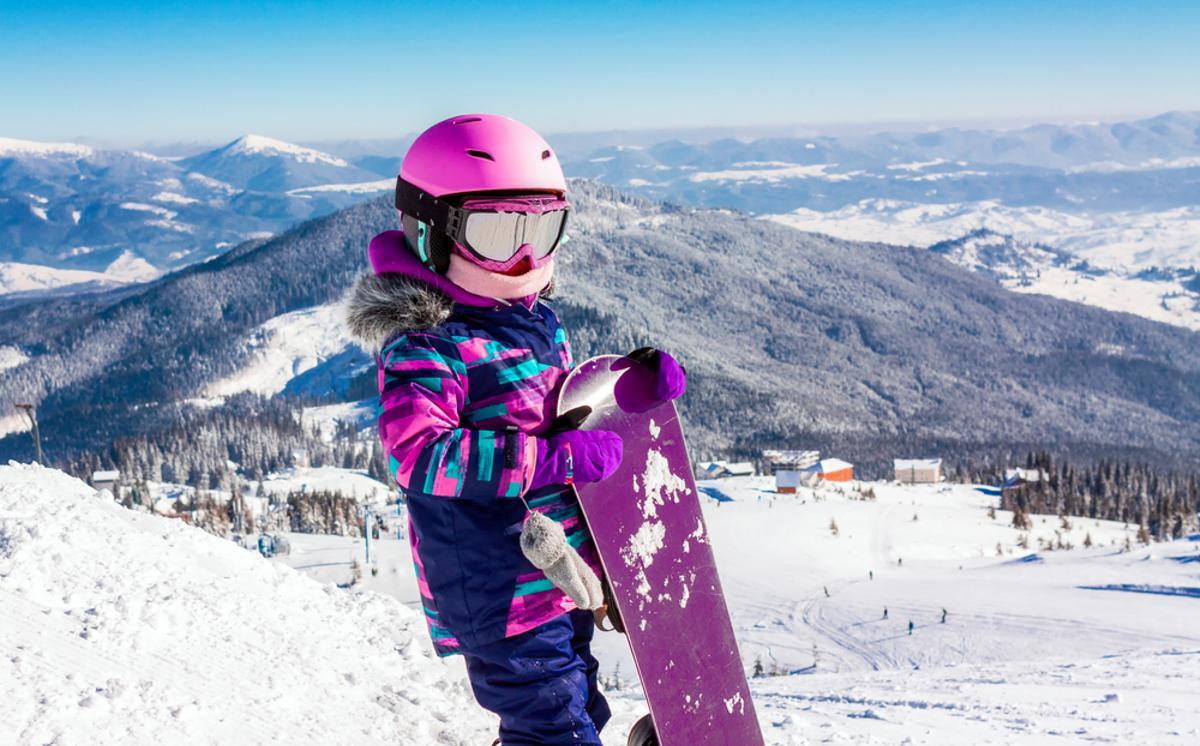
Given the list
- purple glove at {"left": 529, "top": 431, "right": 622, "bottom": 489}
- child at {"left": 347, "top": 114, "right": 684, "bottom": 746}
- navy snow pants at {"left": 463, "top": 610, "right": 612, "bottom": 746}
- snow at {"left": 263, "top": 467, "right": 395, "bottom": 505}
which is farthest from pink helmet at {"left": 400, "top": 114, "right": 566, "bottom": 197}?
snow at {"left": 263, "top": 467, "right": 395, "bottom": 505}

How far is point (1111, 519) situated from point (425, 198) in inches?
2886

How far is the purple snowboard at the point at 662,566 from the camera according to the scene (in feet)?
12.5

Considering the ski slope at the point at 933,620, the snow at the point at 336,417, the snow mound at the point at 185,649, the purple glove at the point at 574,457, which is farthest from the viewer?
the snow at the point at 336,417

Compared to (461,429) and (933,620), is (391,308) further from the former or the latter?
(933,620)

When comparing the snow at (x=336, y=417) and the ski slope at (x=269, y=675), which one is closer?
the ski slope at (x=269, y=675)

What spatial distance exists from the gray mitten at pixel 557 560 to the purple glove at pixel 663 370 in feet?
2.63

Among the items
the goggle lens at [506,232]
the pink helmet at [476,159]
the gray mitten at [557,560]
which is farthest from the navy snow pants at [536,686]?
the pink helmet at [476,159]

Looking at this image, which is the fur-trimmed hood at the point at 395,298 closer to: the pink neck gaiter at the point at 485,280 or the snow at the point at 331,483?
the pink neck gaiter at the point at 485,280

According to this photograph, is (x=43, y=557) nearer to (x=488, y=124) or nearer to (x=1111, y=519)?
(x=488, y=124)

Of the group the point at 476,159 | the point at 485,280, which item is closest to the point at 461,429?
the point at 485,280

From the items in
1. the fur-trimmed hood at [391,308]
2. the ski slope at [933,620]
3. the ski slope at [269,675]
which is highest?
the fur-trimmed hood at [391,308]

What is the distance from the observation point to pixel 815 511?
54562mm

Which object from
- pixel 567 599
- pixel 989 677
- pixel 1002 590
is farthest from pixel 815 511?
pixel 567 599

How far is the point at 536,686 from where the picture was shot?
337cm
